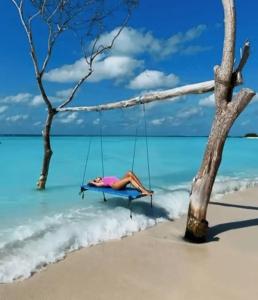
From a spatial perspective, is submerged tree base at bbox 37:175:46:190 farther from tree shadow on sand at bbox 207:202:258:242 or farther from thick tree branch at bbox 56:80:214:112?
tree shadow on sand at bbox 207:202:258:242

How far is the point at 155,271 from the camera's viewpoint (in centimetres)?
551

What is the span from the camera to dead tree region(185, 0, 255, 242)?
6199mm

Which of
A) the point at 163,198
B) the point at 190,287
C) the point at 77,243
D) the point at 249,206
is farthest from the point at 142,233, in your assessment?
the point at 249,206

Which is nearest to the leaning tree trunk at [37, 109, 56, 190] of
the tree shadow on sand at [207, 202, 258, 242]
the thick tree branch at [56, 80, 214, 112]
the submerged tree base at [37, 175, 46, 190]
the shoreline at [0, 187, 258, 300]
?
the submerged tree base at [37, 175, 46, 190]

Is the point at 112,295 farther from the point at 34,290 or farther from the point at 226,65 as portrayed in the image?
the point at 226,65

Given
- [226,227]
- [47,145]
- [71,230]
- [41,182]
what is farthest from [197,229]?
[41,182]

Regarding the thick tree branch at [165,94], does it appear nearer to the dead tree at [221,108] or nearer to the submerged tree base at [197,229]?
the dead tree at [221,108]

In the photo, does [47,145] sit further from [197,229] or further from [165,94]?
[197,229]

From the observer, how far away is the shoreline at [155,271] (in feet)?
15.8

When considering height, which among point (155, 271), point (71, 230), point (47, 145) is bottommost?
point (155, 271)

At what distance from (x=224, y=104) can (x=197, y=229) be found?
2020 mm

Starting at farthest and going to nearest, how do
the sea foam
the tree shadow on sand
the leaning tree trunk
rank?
the leaning tree trunk
the tree shadow on sand
the sea foam

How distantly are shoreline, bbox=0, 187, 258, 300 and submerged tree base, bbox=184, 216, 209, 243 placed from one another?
0.13 metres

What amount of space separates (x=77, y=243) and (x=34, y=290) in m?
1.84
